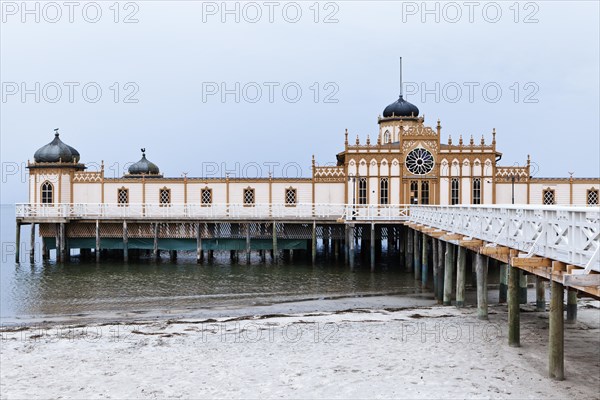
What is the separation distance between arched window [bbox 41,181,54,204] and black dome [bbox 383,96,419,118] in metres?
21.4

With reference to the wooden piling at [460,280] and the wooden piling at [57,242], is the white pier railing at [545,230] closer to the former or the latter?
the wooden piling at [460,280]

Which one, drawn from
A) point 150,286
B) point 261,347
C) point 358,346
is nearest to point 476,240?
point 358,346

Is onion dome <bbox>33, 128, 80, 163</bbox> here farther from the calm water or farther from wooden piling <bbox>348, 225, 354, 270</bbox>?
wooden piling <bbox>348, 225, 354, 270</bbox>

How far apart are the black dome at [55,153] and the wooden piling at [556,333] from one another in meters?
31.3

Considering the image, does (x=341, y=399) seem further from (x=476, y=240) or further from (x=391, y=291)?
(x=391, y=291)

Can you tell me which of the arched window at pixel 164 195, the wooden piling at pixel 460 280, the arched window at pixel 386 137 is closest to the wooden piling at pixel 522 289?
the wooden piling at pixel 460 280

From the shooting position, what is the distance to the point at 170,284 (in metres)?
26.3

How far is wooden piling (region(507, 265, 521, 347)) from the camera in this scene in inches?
532

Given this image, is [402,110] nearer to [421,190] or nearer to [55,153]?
[421,190]

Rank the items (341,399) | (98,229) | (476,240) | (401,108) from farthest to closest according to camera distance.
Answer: (401,108) → (98,229) → (476,240) → (341,399)

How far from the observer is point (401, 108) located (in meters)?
40.0

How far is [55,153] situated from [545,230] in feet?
103

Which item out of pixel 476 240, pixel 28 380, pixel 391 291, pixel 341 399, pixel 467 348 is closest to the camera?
pixel 341 399

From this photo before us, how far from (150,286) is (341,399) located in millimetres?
16570
